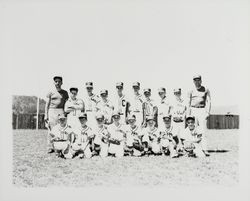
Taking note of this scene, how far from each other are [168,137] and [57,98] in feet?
2.25

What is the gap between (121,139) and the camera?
2.74m

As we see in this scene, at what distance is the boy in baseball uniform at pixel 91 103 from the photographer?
270 centimetres

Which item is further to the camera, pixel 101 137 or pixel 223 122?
pixel 101 137

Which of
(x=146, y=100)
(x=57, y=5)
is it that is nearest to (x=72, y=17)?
(x=57, y=5)

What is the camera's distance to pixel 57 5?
8.78 feet

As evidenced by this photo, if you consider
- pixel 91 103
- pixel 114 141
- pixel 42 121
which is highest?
pixel 91 103

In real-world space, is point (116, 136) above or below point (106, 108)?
below

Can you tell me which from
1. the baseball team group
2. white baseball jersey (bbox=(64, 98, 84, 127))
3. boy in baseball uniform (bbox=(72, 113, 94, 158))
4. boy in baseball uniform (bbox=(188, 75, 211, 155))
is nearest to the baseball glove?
the baseball team group

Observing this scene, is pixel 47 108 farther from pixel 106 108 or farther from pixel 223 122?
pixel 223 122

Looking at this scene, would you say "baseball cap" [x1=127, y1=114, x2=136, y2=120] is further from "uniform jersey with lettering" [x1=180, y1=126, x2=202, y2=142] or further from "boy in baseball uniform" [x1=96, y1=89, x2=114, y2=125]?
"uniform jersey with lettering" [x1=180, y1=126, x2=202, y2=142]

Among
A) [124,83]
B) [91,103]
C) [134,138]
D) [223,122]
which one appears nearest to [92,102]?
[91,103]

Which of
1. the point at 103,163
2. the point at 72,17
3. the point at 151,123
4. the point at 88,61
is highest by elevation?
the point at 72,17

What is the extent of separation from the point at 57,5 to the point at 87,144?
82cm

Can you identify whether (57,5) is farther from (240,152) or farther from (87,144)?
(240,152)
